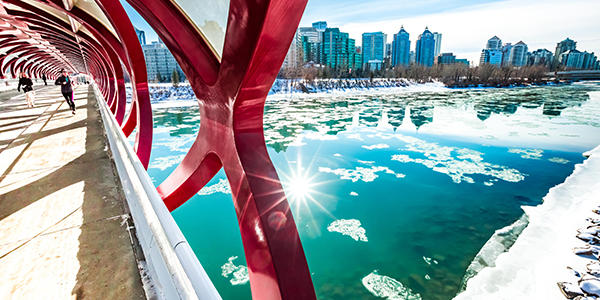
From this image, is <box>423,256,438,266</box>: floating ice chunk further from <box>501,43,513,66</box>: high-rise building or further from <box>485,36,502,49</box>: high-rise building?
<box>485,36,502,49</box>: high-rise building

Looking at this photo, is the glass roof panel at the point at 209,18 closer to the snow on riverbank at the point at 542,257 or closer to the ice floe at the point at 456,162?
the snow on riverbank at the point at 542,257

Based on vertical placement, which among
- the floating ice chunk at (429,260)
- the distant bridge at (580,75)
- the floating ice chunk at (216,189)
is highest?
the distant bridge at (580,75)

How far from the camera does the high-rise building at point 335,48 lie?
117m

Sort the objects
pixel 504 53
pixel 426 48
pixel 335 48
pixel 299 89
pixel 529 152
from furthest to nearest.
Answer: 1. pixel 426 48
2. pixel 504 53
3. pixel 335 48
4. pixel 299 89
5. pixel 529 152

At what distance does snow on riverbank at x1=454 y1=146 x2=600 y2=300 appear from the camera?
5.05 metres

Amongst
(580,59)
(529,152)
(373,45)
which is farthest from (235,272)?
(580,59)

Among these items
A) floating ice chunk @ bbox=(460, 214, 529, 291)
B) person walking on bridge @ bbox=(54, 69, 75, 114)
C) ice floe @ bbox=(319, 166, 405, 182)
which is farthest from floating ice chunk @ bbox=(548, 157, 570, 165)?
person walking on bridge @ bbox=(54, 69, 75, 114)

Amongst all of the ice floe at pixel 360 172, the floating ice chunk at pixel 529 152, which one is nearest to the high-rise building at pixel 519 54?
the floating ice chunk at pixel 529 152

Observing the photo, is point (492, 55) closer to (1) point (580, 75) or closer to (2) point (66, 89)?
(1) point (580, 75)

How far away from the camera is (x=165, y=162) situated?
1201 cm

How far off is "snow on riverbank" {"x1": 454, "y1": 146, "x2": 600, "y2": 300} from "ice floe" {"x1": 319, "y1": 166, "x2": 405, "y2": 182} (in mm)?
4454

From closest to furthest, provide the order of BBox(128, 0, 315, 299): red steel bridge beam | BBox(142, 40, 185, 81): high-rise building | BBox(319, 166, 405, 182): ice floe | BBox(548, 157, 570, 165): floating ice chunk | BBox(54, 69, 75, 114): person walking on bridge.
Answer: BBox(128, 0, 315, 299): red steel bridge beam < BBox(54, 69, 75, 114): person walking on bridge < BBox(319, 166, 405, 182): ice floe < BBox(548, 157, 570, 165): floating ice chunk < BBox(142, 40, 185, 81): high-rise building

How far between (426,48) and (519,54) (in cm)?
4422

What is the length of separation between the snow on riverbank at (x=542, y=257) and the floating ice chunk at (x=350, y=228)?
8.23 feet
